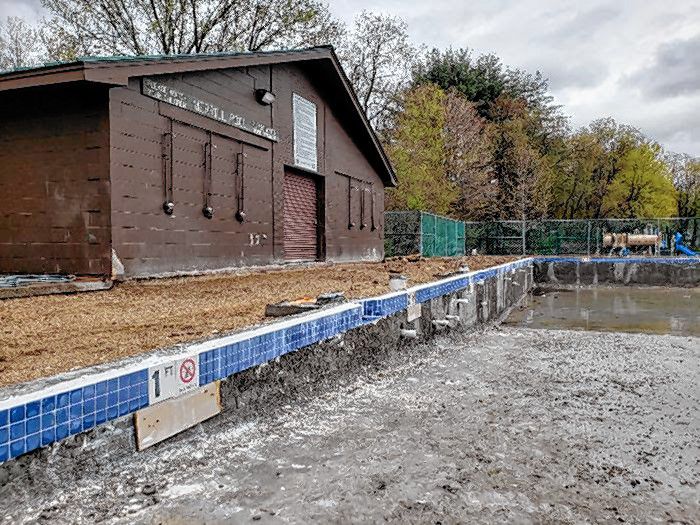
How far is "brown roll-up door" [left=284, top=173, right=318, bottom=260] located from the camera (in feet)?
38.5

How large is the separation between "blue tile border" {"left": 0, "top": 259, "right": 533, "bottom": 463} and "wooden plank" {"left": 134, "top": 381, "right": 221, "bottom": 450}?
6cm

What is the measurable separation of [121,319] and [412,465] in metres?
2.85

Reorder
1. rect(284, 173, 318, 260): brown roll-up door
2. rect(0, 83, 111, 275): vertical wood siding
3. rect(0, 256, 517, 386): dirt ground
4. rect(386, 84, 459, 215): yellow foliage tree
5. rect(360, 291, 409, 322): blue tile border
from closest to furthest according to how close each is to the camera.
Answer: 1. rect(0, 256, 517, 386): dirt ground
2. rect(360, 291, 409, 322): blue tile border
3. rect(0, 83, 111, 275): vertical wood siding
4. rect(284, 173, 318, 260): brown roll-up door
5. rect(386, 84, 459, 215): yellow foliage tree

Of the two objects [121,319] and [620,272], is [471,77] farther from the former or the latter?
[121,319]

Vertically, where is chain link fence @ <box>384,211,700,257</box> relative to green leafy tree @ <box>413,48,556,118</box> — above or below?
below

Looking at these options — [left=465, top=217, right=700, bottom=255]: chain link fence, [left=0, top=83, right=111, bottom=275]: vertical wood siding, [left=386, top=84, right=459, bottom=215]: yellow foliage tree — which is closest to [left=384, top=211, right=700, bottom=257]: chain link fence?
[left=465, top=217, right=700, bottom=255]: chain link fence

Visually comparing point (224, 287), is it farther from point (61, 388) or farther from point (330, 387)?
point (61, 388)

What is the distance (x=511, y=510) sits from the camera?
2.38 meters

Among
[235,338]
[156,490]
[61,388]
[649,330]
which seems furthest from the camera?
[649,330]

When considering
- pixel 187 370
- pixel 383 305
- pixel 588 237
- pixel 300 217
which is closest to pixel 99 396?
pixel 187 370

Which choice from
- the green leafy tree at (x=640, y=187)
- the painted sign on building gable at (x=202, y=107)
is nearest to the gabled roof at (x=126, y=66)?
the painted sign on building gable at (x=202, y=107)

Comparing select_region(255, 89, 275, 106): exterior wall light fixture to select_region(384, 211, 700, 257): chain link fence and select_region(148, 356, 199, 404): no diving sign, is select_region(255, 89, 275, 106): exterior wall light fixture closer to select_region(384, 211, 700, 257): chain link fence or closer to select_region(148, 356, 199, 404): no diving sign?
select_region(148, 356, 199, 404): no diving sign

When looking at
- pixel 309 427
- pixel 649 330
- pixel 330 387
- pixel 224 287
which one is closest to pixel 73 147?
pixel 224 287

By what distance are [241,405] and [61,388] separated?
1.27 m
